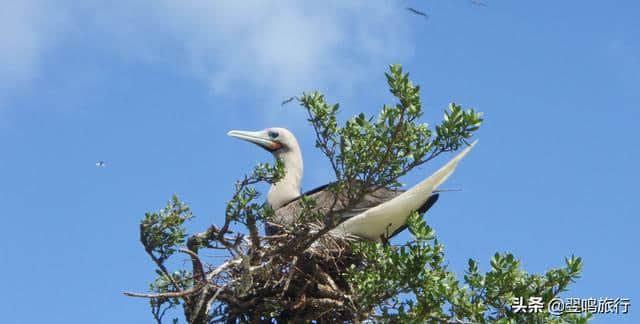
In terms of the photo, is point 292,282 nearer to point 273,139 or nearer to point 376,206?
point 376,206

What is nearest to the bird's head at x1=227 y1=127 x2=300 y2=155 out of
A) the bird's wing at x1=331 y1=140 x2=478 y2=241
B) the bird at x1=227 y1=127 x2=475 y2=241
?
the bird at x1=227 y1=127 x2=475 y2=241

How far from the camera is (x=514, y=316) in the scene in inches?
266

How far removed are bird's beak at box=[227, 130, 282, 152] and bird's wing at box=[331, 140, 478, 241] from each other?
188 centimetres

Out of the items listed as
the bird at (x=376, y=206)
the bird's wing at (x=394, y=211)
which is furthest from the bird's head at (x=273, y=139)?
the bird's wing at (x=394, y=211)

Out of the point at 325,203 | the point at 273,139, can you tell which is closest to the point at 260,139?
the point at 273,139

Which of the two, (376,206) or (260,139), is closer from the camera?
(376,206)

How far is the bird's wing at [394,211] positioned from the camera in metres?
7.67

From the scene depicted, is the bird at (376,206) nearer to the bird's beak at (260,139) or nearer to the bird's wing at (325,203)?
the bird's wing at (325,203)

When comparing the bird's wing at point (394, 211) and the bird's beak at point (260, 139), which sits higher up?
the bird's beak at point (260, 139)

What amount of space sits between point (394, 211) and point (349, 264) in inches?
20.8

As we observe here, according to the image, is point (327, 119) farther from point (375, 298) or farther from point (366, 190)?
point (375, 298)

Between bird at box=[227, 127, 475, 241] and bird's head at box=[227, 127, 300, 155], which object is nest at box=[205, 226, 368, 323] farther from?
bird's head at box=[227, 127, 300, 155]

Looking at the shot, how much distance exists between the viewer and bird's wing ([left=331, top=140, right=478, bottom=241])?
25.2ft

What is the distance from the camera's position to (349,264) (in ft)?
25.8
